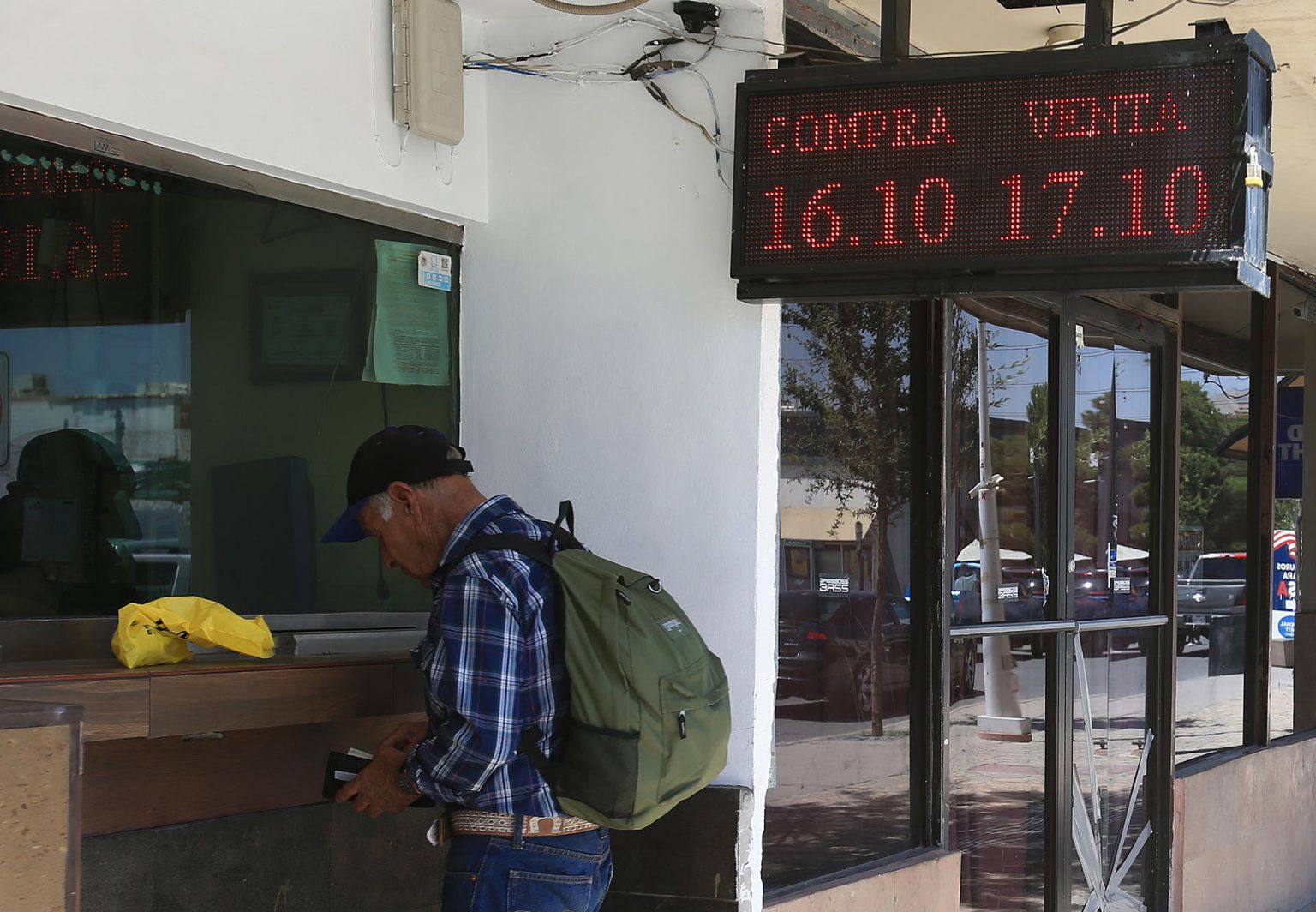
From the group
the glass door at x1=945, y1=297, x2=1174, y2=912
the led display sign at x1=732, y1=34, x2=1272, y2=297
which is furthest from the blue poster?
the led display sign at x1=732, y1=34, x2=1272, y2=297

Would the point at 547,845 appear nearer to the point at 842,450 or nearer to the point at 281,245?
the point at 281,245

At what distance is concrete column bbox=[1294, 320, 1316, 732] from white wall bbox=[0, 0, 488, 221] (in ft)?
22.2

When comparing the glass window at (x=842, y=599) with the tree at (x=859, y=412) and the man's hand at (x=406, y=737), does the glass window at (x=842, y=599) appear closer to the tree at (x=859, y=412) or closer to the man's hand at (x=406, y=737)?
the tree at (x=859, y=412)

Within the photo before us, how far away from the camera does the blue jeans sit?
2771mm

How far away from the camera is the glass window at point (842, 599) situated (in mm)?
4551

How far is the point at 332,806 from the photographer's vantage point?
11.8 ft

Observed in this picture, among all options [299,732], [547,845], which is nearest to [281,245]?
[299,732]

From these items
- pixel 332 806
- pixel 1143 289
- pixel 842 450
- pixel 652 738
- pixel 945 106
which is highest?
pixel 945 106

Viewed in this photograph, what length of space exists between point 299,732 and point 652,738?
1144 millimetres

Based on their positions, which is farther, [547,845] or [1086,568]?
[1086,568]

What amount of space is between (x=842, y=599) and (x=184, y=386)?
2220 millimetres

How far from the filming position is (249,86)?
10.7 ft

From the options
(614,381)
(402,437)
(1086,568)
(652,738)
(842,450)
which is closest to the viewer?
(652,738)

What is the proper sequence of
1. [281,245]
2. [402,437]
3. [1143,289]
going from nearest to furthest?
1. [402,437]
2. [1143,289]
3. [281,245]
